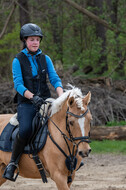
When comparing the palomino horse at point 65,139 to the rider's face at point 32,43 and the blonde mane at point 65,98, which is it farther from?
the rider's face at point 32,43

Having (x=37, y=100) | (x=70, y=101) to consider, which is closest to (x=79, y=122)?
(x=70, y=101)

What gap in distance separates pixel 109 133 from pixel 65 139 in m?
6.39

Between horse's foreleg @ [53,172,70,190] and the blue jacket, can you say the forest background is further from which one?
horse's foreleg @ [53,172,70,190]

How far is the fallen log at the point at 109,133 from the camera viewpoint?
413 inches

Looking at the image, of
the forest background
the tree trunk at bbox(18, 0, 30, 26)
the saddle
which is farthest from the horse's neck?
the tree trunk at bbox(18, 0, 30, 26)

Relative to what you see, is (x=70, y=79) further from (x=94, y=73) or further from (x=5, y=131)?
(x=5, y=131)

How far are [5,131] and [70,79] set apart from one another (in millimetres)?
7623

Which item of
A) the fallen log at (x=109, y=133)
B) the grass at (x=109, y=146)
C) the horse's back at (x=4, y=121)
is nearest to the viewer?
the horse's back at (x=4, y=121)

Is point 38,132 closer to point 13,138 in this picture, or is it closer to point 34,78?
point 13,138

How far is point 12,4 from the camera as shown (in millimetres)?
13352

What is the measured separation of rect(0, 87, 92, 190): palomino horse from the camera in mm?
4020

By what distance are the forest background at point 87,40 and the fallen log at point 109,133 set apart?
635 millimetres

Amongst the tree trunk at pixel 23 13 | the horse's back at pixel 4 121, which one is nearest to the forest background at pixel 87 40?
the tree trunk at pixel 23 13

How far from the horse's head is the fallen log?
21.3ft
